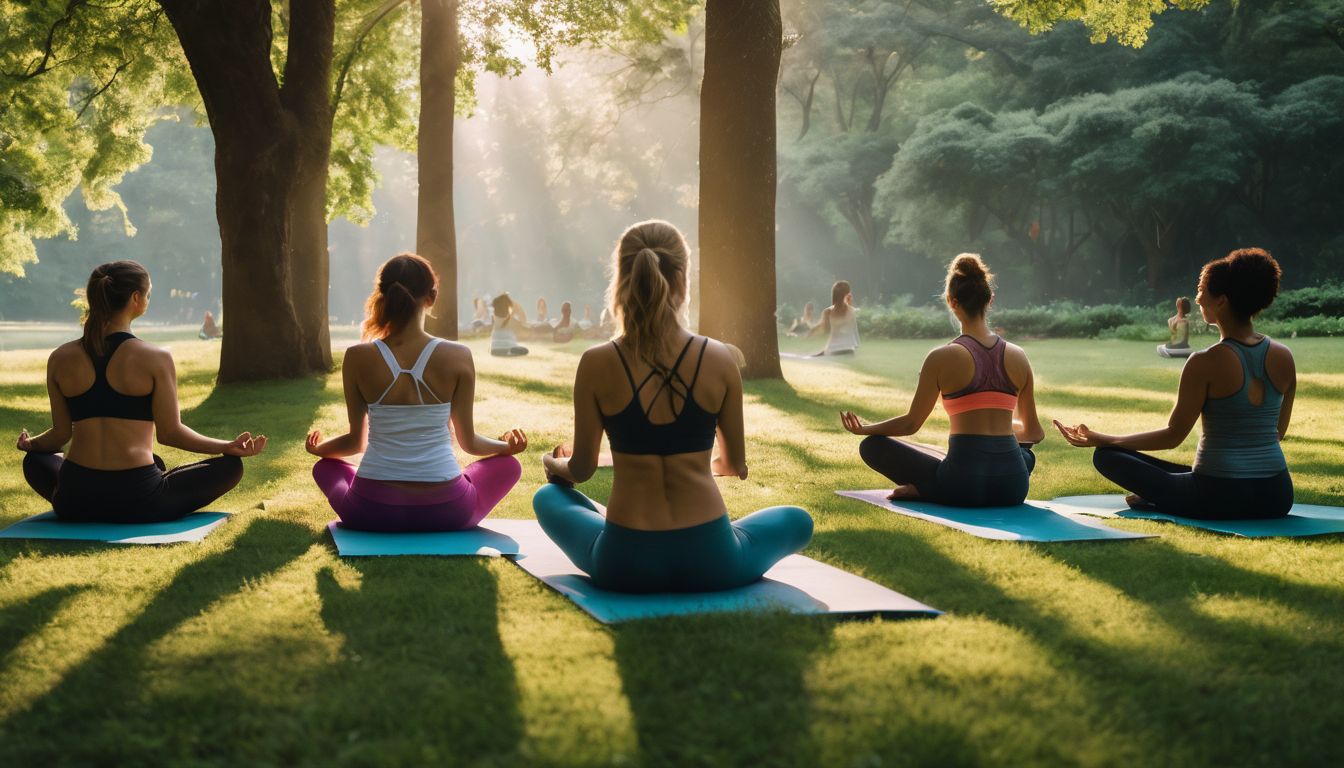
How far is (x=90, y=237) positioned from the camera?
75.1 metres

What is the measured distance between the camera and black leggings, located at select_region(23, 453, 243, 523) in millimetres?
6379

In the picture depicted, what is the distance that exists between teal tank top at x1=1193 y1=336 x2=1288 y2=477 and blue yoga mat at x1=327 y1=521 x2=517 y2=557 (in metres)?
3.97

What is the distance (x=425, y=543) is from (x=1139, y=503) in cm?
437

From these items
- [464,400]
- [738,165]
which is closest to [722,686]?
[464,400]

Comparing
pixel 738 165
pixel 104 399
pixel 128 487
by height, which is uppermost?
pixel 738 165

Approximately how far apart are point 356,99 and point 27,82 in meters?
5.61

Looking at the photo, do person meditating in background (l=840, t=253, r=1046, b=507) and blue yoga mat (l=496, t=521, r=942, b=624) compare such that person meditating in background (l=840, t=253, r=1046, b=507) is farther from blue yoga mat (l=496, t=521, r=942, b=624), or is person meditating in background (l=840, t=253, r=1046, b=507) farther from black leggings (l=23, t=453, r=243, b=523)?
black leggings (l=23, t=453, r=243, b=523)

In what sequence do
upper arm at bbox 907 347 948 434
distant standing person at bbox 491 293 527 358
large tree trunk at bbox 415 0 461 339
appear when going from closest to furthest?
upper arm at bbox 907 347 948 434 < large tree trunk at bbox 415 0 461 339 < distant standing person at bbox 491 293 527 358

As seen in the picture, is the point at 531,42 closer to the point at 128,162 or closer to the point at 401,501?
the point at 128,162

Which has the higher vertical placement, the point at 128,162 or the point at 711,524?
the point at 128,162

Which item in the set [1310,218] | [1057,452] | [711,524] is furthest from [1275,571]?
[1310,218]

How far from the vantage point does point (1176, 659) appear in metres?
3.94

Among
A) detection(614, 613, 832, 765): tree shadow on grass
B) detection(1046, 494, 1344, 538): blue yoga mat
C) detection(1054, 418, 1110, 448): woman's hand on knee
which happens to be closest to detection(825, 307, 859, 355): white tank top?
detection(1046, 494, 1344, 538): blue yoga mat

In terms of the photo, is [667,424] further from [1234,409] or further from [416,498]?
[1234,409]
